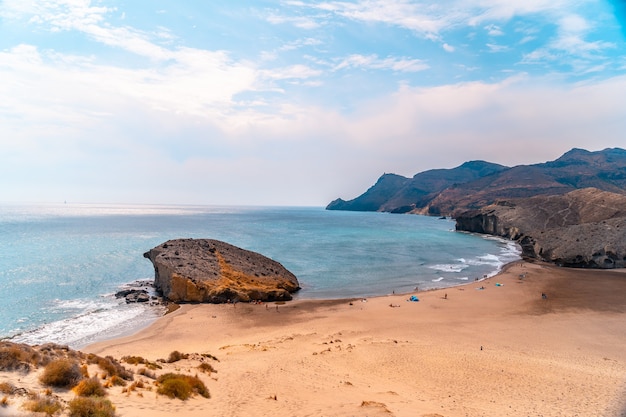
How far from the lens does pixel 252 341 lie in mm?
23922

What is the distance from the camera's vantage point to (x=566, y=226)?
2822 inches

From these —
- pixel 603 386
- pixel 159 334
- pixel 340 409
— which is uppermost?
pixel 340 409

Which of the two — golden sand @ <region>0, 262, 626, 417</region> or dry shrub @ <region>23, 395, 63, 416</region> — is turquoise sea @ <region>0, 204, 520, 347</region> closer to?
golden sand @ <region>0, 262, 626, 417</region>

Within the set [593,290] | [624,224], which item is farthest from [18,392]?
[624,224]

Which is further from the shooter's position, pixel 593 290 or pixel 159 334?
pixel 593 290

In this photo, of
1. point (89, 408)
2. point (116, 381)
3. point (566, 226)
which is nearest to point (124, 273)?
point (116, 381)

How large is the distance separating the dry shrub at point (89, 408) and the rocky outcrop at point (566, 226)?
214 ft

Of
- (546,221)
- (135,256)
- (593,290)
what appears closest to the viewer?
(593,290)

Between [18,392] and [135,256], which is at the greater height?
[18,392]

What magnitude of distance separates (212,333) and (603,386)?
909 inches

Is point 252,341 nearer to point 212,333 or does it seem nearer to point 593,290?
point 212,333

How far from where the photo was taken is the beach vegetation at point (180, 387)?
11633 mm

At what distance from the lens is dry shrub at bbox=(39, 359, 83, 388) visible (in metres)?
10.2

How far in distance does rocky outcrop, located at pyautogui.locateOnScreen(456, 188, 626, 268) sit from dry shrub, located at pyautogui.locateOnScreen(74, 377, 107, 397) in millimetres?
65163
